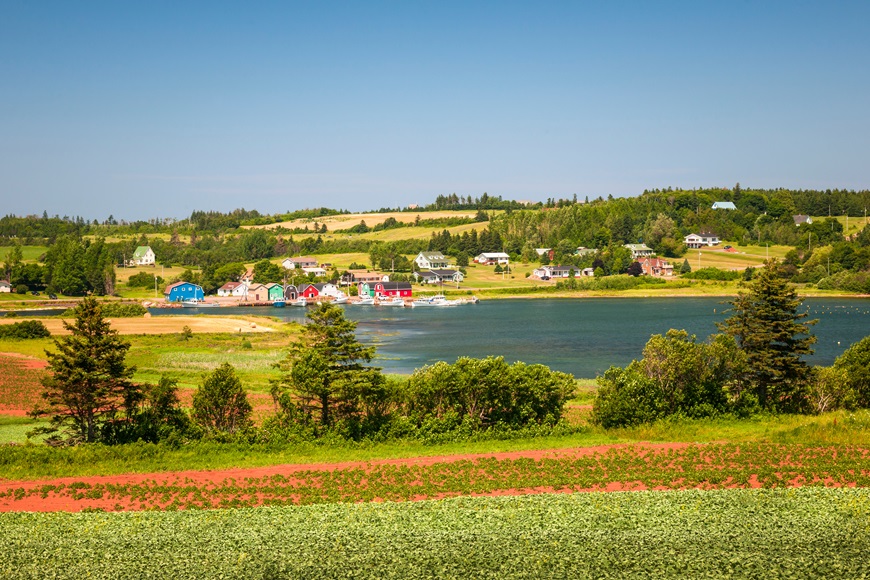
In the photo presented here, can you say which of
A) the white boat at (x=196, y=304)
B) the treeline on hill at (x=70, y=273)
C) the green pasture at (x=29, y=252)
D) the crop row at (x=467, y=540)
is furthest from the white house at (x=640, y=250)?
the crop row at (x=467, y=540)

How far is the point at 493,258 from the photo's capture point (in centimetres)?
13712

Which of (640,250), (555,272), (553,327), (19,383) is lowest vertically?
(553,327)

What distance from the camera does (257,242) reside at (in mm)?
151375

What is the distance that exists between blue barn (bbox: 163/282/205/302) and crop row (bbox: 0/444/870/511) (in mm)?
93472

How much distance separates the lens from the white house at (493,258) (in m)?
136

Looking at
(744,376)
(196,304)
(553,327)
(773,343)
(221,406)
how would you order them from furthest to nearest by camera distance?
1. (196,304)
2. (553,327)
3. (773,343)
4. (744,376)
5. (221,406)

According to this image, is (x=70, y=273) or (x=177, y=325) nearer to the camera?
(x=177, y=325)

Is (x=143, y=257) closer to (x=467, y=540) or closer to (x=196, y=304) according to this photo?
(x=196, y=304)

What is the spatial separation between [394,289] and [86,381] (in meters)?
88.1

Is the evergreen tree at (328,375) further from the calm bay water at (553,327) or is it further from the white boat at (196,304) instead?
the white boat at (196,304)

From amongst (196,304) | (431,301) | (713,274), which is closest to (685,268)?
(713,274)

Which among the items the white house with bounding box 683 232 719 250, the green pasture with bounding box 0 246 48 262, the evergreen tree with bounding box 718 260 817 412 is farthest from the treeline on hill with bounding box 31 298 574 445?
the green pasture with bounding box 0 246 48 262

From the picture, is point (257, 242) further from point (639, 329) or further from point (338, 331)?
point (338, 331)

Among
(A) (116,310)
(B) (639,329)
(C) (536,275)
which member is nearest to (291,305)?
(A) (116,310)
